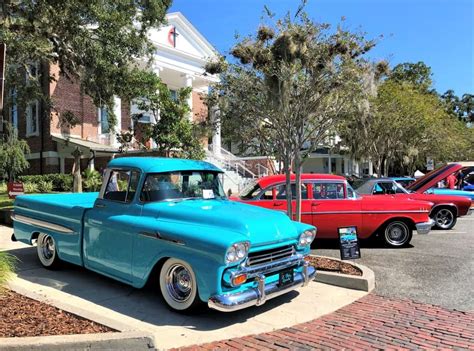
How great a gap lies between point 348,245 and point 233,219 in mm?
2939

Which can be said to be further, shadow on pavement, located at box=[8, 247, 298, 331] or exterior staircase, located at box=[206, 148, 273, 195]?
exterior staircase, located at box=[206, 148, 273, 195]

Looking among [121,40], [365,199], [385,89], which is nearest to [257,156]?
[385,89]

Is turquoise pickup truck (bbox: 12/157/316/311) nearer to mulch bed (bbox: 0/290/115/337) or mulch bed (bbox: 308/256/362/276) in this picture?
mulch bed (bbox: 0/290/115/337)

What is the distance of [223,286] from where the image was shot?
4906mm

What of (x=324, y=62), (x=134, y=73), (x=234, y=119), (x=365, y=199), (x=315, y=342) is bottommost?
(x=315, y=342)

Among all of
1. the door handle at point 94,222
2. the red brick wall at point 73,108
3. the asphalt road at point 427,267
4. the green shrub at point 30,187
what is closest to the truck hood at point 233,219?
the door handle at point 94,222

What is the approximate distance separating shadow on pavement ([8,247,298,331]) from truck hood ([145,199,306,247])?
96 cm

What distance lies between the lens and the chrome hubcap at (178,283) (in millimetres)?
5312

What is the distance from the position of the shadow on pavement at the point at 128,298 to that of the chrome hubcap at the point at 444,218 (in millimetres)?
8569

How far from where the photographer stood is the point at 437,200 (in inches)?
514

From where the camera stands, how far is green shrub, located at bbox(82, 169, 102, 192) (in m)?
22.2

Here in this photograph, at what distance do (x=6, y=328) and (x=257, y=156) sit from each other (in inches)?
1116

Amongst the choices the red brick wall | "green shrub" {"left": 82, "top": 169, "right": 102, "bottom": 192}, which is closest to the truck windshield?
"green shrub" {"left": 82, "top": 169, "right": 102, "bottom": 192}

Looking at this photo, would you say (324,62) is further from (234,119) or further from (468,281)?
(468,281)
